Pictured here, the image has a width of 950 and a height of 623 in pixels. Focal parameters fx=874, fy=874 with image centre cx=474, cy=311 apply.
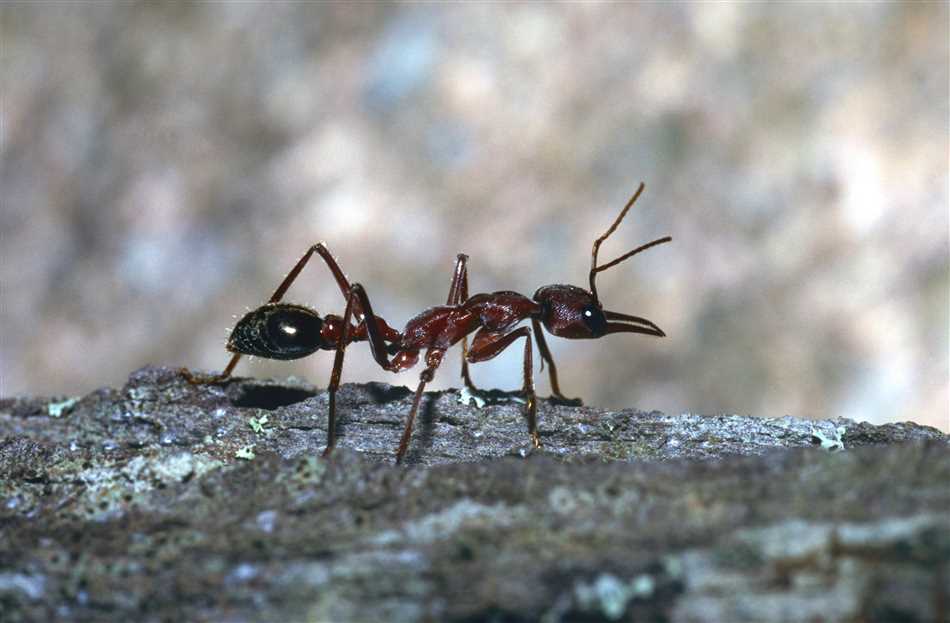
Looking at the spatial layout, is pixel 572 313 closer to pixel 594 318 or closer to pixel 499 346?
pixel 594 318

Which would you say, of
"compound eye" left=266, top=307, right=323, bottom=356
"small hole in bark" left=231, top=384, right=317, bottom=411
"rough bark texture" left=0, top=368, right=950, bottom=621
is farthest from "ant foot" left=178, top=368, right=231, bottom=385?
"compound eye" left=266, top=307, right=323, bottom=356

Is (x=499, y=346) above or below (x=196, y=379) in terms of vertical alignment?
above

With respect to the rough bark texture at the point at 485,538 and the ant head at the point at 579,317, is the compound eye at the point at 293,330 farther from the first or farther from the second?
the rough bark texture at the point at 485,538

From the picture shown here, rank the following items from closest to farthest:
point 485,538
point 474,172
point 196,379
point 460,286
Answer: point 485,538, point 196,379, point 460,286, point 474,172

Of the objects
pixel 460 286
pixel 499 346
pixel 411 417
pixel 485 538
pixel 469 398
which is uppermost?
pixel 460 286

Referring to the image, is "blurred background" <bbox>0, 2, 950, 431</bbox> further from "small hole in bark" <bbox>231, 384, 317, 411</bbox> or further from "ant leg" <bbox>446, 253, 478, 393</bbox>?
"small hole in bark" <bbox>231, 384, 317, 411</bbox>

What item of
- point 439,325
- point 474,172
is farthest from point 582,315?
point 474,172

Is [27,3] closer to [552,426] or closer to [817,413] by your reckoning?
[552,426]

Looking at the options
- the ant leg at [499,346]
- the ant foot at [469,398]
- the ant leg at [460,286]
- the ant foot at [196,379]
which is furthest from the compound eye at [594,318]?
the ant foot at [196,379]
